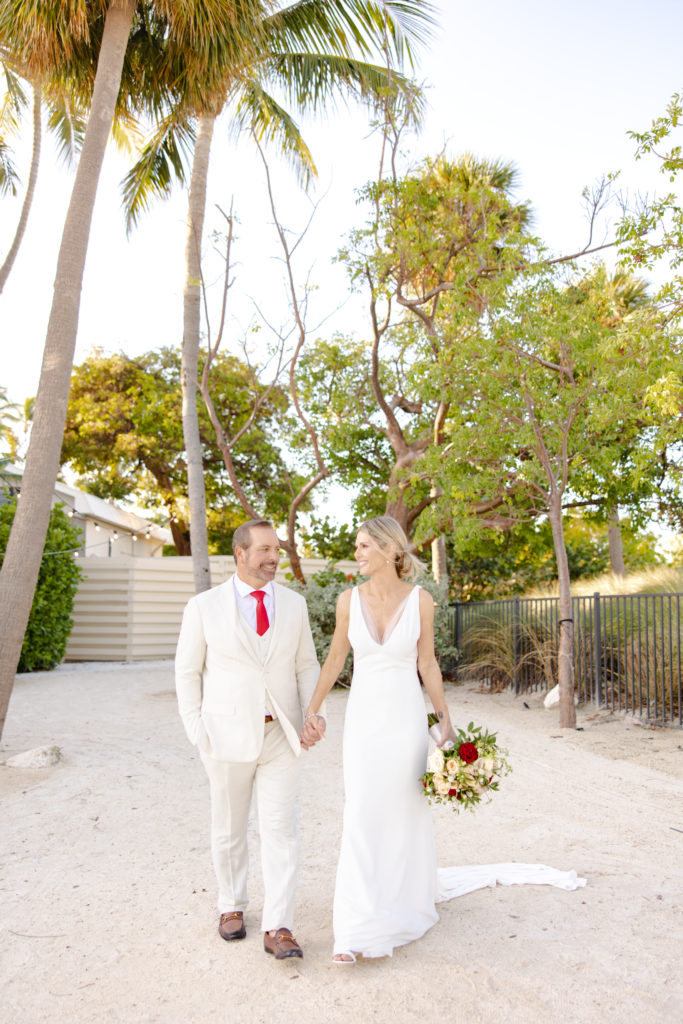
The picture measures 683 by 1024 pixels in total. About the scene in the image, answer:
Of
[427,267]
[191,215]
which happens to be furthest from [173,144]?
[427,267]

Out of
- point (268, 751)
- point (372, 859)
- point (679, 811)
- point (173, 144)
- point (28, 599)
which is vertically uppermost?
point (173, 144)

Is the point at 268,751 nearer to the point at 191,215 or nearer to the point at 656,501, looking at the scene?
the point at 191,215

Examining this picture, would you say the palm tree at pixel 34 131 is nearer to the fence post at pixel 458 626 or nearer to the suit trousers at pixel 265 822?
the fence post at pixel 458 626

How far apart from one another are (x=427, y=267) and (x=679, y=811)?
884cm

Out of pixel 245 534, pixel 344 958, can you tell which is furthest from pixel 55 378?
pixel 344 958

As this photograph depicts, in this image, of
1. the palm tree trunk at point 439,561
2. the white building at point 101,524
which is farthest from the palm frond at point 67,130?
the palm tree trunk at point 439,561

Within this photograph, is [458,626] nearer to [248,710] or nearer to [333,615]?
[333,615]

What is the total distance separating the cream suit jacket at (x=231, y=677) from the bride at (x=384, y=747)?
187 millimetres

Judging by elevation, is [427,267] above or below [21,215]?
below

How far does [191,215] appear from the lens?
1132 cm

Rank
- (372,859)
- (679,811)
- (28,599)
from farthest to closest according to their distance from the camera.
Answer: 1. (28,599)
2. (679,811)
3. (372,859)

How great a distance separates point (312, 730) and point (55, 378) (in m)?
5.44

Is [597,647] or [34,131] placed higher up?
[34,131]

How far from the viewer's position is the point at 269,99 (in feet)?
40.2
